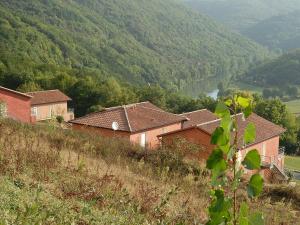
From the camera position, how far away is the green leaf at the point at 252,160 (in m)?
2.21

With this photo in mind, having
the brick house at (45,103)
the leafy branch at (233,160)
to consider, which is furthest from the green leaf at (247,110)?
the brick house at (45,103)

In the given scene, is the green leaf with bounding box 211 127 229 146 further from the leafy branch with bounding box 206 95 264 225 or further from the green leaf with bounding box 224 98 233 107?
the green leaf with bounding box 224 98 233 107

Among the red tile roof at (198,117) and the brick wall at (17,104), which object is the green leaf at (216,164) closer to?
the red tile roof at (198,117)

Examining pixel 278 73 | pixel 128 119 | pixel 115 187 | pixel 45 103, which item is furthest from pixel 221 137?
pixel 278 73

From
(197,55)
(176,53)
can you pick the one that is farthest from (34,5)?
(197,55)

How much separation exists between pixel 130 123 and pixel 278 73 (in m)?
116

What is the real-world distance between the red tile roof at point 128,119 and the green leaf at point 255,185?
2400cm

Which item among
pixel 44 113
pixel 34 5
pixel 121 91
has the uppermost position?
pixel 34 5

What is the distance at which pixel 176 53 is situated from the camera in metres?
162

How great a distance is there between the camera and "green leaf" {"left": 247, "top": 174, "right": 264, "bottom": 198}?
2.23 m

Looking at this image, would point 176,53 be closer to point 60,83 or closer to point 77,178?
point 60,83

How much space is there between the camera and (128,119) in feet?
89.9

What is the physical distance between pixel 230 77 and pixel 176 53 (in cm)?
2383

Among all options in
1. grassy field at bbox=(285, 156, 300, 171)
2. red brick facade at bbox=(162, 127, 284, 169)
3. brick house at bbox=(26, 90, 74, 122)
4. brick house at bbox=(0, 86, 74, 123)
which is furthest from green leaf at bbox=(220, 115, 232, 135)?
brick house at bbox=(26, 90, 74, 122)
